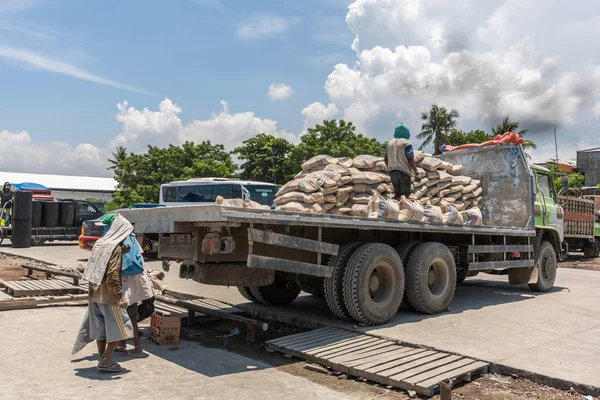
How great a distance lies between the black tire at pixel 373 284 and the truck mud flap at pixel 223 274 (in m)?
1.00

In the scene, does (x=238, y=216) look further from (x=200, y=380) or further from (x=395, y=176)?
(x=395, y=176)

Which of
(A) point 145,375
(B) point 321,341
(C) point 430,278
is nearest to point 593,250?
(C) point 430,278

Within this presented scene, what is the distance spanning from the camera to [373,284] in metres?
6.64

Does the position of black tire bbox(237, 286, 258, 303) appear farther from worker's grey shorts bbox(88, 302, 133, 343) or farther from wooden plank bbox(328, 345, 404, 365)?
worker's grey shorts bbox(88, 302, 133, 343)

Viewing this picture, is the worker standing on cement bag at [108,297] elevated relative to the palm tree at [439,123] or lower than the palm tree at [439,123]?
lower

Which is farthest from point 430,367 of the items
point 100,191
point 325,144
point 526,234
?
point 100,191

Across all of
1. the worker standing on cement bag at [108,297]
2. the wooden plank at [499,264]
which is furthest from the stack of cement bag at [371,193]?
the worker standing on cement bag at [108,297]

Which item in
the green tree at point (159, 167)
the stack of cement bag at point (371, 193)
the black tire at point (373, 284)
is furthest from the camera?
the green tree at point (159, 167)

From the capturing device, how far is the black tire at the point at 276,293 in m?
7.96

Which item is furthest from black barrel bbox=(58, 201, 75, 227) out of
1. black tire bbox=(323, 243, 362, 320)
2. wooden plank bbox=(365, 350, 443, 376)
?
wooden plank bbox=(365, 350, 443, 376)

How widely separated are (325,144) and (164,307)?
28842mm

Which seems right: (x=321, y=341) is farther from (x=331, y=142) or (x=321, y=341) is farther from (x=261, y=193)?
(x=331, y=142)

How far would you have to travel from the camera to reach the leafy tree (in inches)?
1797

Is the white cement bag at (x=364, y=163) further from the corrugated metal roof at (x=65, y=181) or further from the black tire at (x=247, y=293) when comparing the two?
the corrugated metal roof at (x=65, y=181)
